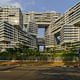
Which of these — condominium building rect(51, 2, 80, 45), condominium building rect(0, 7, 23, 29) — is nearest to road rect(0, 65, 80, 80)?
Result: condominium building rect(51, 2, 80, 45)

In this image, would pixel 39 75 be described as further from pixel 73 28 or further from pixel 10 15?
pixel 10 15

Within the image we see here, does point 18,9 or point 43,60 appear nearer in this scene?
point 43,60

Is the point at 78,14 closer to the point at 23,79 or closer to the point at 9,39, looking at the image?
the point at 9,39

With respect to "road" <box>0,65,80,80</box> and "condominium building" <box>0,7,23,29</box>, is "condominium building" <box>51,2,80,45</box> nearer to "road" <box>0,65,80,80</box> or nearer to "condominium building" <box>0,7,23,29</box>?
"condominium building" <box>0,7,23,29</box>

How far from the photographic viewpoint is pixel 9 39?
5600 inches

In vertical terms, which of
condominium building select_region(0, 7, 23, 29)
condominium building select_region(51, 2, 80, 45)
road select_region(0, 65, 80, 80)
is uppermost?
condominium building select_region(0, 7, 23, 29)

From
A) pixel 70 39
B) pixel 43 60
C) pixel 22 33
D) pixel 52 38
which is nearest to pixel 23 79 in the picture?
pixel 43 60

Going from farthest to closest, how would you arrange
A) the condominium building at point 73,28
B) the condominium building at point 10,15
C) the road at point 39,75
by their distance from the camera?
the condominium building at point 10,15 < the condominium building at point 73,28 < the road at point 39,75

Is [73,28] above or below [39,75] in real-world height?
above

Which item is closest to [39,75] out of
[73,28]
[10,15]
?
[73,28]

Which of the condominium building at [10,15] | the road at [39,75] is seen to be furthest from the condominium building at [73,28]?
the road at [39,75]

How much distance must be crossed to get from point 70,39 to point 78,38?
8.21 meters

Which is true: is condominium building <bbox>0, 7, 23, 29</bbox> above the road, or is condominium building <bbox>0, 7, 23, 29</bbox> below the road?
above

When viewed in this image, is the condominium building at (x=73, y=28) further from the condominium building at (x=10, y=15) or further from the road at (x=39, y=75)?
the road at (x=39, y=75)
